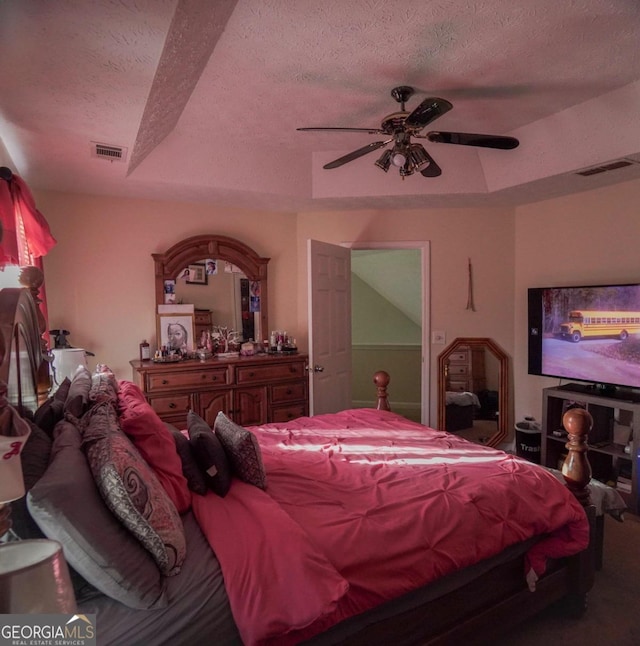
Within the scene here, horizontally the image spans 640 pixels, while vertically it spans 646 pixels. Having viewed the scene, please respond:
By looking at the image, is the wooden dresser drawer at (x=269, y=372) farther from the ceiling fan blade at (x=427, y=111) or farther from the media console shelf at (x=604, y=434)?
the ceiling fan blade at (x=427, y=111)

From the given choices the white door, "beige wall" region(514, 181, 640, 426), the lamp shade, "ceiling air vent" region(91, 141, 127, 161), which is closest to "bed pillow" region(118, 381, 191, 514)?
the lamp shade

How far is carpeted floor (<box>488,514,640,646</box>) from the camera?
1.77 meters

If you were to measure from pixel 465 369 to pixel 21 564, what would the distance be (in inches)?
160

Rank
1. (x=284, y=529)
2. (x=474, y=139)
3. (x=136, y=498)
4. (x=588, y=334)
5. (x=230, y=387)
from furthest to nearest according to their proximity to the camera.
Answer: (x=230, y=387) → (x=588, y=334) → (x=474, y=139) → (x=284, y=529) → (x=136, y=498)

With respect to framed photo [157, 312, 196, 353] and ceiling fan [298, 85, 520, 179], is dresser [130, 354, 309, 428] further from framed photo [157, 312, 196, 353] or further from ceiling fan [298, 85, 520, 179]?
ceiling fan [298, 85, 520, 179]

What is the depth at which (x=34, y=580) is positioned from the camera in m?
0.68

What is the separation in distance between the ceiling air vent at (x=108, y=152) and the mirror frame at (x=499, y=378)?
324 cm

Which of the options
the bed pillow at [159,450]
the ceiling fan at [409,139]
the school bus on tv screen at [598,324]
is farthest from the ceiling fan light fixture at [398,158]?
the school bus on tv screen at [598,324]

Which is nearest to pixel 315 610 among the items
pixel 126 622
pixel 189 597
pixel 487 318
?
pixel 189 597

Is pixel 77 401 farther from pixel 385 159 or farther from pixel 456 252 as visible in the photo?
pixel 456 252

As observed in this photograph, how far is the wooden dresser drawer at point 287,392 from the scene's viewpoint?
12.2ft

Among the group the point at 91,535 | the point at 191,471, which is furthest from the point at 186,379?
the point at 91,535

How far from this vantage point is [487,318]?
13.8 feet

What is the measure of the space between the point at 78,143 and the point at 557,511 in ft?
10.2
